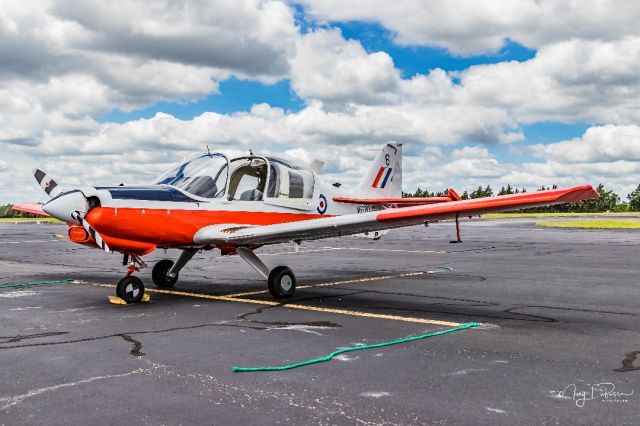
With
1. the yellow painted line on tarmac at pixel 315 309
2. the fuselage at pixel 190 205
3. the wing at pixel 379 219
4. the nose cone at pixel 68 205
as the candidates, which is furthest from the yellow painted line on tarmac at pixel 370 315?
the nose cone at pixel 68 205

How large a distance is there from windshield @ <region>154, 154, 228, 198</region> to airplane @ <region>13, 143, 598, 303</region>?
0.7 inches

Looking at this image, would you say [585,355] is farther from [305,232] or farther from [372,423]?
[305,232]

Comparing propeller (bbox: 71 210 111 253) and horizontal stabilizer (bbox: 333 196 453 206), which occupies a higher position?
horizontal stabilizer (bbox: 333 196 453 206)

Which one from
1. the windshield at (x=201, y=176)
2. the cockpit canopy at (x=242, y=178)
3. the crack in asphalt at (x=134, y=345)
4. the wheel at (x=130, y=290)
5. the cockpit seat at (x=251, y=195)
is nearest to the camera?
the crack in asphalt at (x=134, y=345)

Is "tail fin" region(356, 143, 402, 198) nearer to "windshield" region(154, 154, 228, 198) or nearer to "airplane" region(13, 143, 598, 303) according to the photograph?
"airplane" region(13, 143, 598, 303)

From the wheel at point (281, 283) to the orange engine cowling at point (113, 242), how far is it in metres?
2.05

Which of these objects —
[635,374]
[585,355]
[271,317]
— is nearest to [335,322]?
[271,317]

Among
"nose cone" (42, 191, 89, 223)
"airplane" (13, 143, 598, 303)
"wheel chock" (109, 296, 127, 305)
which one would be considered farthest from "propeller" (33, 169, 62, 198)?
"wheel chock" (109, 296, 127, 305)

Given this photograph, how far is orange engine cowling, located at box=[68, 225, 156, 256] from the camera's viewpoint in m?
8.93

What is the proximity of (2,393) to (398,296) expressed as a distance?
270 inches

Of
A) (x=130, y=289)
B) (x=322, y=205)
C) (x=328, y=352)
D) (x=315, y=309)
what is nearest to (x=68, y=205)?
(x=130, y=289)

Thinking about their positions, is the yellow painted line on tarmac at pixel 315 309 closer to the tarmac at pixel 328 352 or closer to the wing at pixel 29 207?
the tarmac at pixel 328 352

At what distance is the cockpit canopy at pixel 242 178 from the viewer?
1029cm

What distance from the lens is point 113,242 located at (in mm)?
9094
